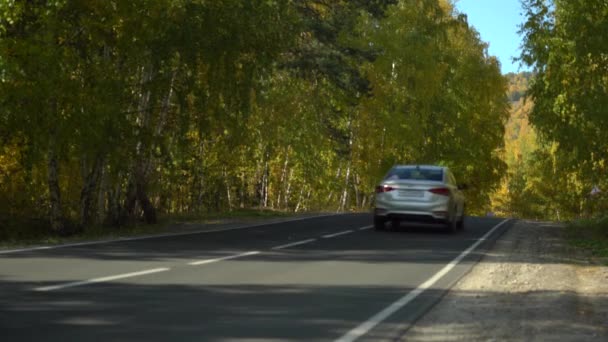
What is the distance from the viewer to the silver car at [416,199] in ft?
69.5

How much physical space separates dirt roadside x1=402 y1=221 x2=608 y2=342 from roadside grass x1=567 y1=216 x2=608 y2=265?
160 cm

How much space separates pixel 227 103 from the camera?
21.3 metres

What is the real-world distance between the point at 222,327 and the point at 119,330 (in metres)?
0.90

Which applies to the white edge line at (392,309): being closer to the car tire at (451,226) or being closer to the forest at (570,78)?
the car tire at (451,226)

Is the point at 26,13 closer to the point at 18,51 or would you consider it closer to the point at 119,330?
the point at 18,51

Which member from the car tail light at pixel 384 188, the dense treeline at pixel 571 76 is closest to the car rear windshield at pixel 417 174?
the car tail light at pixel 384 188

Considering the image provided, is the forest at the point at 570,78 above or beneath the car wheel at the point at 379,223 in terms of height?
above

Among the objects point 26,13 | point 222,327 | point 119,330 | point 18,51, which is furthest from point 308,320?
point 26,13

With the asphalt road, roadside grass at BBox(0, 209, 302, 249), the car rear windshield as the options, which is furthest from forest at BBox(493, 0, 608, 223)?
roadside grass at BBox(0, 209, 302, 249)

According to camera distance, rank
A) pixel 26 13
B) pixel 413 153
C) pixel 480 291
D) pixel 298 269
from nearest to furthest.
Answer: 1. pixel 480 291
2. pixel 298 269
3. pixel 26 13
4. pixel 413 153

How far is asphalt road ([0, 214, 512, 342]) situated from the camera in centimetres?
752

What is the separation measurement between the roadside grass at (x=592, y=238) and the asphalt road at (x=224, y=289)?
2347 millimetres

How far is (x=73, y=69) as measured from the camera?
18.6 meters

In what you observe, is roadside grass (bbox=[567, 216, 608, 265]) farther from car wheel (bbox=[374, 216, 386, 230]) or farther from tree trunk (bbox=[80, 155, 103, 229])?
tree trunk (bbox=[80, 155, 103, 229])
